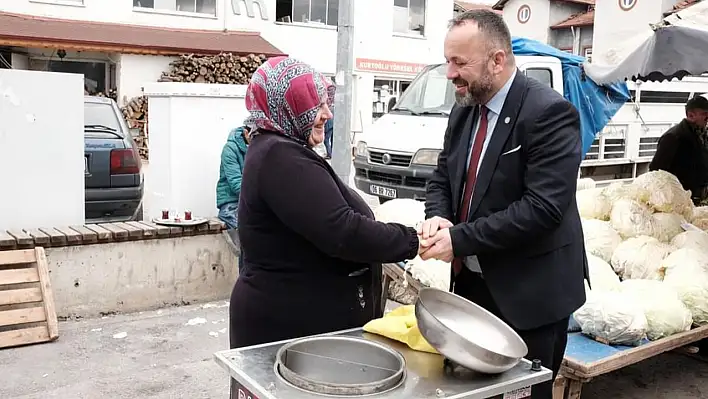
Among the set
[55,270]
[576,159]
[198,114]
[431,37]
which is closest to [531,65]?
[198,114]

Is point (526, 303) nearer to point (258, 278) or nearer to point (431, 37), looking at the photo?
point (258, 278)

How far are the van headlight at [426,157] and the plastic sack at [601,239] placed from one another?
3599mm

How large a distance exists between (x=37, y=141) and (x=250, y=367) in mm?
4307

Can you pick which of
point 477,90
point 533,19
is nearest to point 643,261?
point 477,90

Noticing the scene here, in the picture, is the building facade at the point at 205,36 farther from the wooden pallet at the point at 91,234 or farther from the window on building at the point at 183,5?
the wooden pallet at the point at 91,234

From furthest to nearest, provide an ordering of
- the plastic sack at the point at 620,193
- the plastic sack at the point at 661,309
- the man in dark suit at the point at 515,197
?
the plastic sack at the point at 620,193 → the plastic sack at the point at 661,309 → the man in dark suit at the point at 515,197

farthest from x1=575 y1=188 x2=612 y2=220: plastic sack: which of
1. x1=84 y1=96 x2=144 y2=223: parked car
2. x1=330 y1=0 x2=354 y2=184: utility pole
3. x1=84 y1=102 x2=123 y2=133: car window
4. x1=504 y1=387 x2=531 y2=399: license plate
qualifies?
x1=84 y1=102 x2=123 y2=133: car window

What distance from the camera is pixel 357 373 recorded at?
2076 millimetres

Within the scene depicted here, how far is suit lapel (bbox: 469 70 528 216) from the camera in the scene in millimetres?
2414

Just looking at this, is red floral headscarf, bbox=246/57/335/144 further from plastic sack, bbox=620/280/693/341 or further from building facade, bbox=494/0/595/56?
building facade, bbox=494/0/595/56

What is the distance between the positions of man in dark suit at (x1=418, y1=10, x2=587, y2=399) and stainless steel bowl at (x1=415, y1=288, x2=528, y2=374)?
215 mm

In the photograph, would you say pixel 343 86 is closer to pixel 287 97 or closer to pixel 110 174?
pixel 110 174

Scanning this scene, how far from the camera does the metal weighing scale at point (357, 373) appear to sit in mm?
1782

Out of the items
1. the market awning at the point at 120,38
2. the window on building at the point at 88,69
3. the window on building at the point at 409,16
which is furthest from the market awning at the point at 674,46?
the window on building at the point at 409,16
